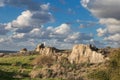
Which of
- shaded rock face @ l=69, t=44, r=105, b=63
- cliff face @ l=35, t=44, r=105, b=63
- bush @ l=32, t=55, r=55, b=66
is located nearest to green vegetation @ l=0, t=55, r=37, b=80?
bush @ l=32, t=55, r=55, b=66

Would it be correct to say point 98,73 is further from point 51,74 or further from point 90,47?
point 90,47

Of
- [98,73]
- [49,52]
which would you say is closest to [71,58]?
[49,52]

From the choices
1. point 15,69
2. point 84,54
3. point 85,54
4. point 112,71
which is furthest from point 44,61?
point 112,71

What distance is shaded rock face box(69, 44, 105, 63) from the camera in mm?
169000

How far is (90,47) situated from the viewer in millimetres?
182250

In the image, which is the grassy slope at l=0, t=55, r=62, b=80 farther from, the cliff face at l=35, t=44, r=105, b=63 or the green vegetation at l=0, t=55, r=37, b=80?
the cliff face at l=35, t=44, r=105, b=63

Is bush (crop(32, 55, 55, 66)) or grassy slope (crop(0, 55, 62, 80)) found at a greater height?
bush (crop(32, 55, 55, 66))

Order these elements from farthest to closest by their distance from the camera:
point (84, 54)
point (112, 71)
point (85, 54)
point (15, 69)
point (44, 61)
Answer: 1. point (84, 54)
2. point (85, 54)
3. point (44, 61)
4. point (15, 69)
5. point (112, 71)

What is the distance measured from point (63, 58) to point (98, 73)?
9274 cm

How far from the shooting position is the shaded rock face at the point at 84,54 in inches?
6654

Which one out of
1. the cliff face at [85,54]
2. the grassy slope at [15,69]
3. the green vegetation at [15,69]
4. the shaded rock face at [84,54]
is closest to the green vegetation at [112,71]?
the grassy slope at [15,69]

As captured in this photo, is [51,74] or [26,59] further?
[26,59]

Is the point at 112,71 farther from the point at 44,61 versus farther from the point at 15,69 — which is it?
the point at 44,61

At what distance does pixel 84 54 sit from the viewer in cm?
17775
